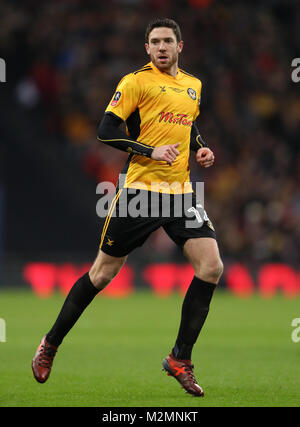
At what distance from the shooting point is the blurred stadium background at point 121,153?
1805 centimetres

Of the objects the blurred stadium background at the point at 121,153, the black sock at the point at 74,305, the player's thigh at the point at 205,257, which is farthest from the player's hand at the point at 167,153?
the blurred stadium background at the point at 121,153

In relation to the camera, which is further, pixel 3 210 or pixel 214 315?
pixel 3 210

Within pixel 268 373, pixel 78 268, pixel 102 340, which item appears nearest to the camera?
pixel 268 373

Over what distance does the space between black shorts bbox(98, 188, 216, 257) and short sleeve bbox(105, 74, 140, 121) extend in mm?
561

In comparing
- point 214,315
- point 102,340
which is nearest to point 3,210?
point 214,315

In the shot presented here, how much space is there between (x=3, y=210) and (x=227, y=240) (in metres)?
4.17

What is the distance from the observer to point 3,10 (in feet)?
65.0

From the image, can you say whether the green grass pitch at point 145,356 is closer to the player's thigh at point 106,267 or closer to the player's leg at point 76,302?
the player's leg at point 76,302

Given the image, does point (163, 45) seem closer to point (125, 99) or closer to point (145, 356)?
point (125, 99)

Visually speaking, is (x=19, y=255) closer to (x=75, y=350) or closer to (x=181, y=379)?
(x=75, y=350)

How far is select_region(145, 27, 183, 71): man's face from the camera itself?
691 cm

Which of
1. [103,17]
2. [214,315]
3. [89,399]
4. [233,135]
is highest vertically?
[103,17]

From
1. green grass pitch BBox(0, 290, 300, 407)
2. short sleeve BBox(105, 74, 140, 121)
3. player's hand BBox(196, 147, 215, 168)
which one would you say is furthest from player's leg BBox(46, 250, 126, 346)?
short sleeve BBox(105, 74, 140, 121)

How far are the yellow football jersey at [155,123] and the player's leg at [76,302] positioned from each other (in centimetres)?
58
